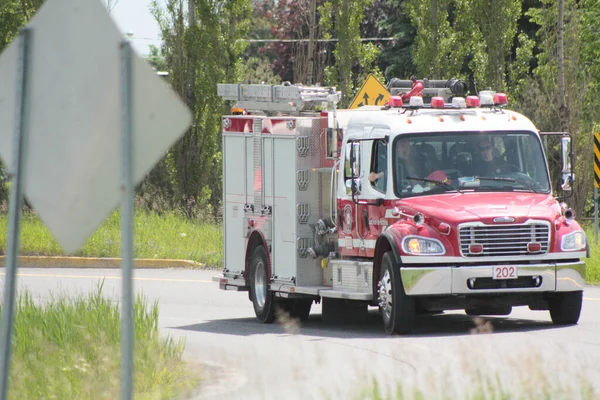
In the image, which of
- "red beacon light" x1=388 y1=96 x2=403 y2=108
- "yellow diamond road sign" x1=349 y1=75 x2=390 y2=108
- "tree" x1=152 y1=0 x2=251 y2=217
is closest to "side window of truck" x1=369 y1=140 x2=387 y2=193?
"red beacon light" x1=388 y1=96 x2=403 y2=108

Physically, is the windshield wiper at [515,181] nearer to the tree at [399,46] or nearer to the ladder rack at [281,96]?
the ladder rack at [281,96]

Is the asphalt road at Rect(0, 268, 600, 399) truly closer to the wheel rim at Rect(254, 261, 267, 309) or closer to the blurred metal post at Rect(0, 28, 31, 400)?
the wheel rim at Rect(254, 261, 267, 309)

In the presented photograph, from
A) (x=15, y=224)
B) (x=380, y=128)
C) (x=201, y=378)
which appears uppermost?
(x=380, y=128)

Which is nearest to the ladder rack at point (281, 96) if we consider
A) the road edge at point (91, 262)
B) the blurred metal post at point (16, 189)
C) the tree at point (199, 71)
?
the road edge at point (91, 262)

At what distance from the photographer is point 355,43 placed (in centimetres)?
3519

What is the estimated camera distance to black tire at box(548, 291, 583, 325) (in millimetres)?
14609

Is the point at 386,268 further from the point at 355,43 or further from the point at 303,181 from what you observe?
the point at 355,43

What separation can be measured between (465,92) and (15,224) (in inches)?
441

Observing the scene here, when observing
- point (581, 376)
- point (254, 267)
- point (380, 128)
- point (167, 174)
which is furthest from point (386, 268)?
point (167, 174)

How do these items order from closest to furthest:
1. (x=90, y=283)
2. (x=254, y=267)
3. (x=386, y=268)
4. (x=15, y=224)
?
(x=15, y=224) → (x=386, y=268) → (x=254, y=267) → (x=90, y=283)

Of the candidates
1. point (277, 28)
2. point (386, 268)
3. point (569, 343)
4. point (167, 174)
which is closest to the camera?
point (569, 343)

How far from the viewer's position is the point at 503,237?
46.1ft

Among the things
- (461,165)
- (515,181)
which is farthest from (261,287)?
(515,181)

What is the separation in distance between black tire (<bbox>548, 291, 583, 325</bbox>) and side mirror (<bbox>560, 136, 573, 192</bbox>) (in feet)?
4.21
